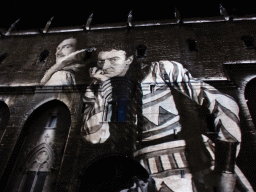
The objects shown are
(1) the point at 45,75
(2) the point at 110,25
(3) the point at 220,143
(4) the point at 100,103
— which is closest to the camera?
(3) the point at 220,143

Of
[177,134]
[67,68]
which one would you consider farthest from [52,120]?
[177,134]

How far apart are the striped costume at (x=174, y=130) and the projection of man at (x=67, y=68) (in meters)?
1.57

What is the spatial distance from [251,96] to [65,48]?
11.3m

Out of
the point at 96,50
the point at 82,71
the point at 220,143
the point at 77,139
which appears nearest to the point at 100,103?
the point at 77,139

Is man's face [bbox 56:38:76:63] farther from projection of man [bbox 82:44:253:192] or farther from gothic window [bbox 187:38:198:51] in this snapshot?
gothic window [bbox 187:38:198:51]

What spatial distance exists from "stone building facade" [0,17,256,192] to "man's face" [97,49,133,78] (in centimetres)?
78

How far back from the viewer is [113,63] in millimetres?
10516

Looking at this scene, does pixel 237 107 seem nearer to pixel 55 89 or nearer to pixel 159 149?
pixel 159 149

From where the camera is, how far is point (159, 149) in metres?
7.32

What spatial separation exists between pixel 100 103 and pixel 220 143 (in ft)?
18.5

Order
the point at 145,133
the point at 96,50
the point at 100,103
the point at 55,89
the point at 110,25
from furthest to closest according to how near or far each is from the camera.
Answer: the point at 110,25, the point at 96,50, the point at 55,89, the point at 100,103, the point at 145,133

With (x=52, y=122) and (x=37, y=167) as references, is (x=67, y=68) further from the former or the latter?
(x=37, y=167)

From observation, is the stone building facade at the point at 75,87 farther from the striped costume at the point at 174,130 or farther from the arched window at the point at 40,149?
the striped costume at the point at 174,130

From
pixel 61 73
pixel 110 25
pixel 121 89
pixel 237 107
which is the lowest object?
pixel 237 107
